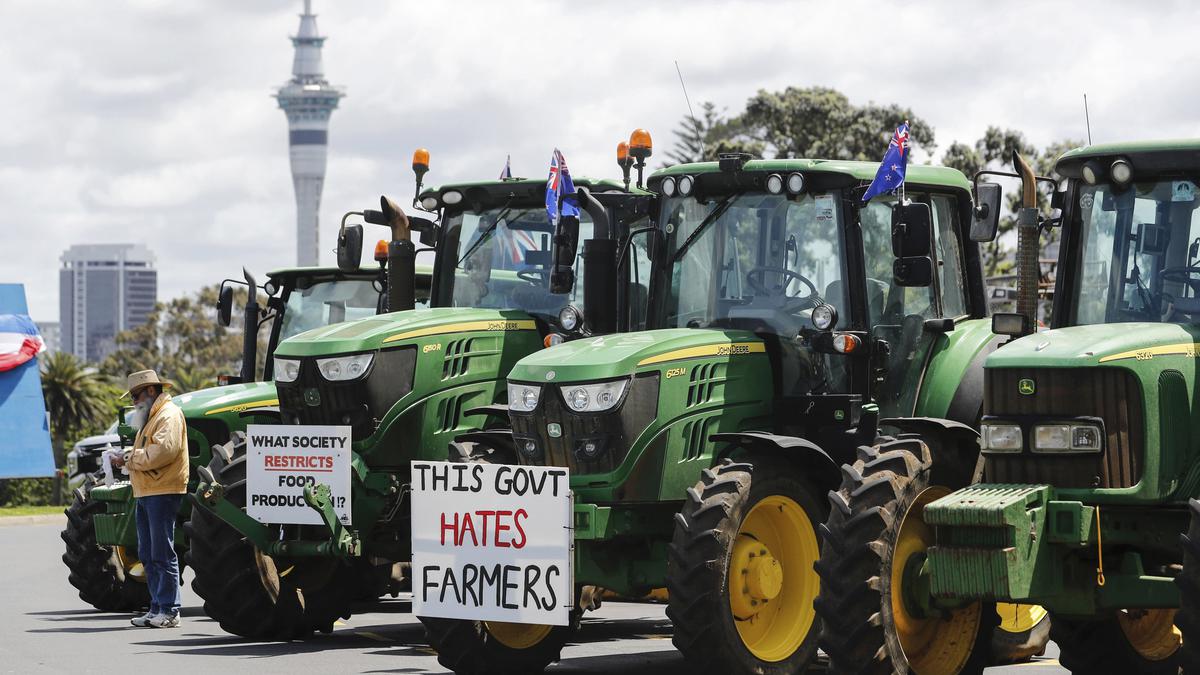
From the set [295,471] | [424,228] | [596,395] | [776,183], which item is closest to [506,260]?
[424,228]

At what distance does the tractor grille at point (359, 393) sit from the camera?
44.2ft

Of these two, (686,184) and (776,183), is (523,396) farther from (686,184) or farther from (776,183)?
(776,183)

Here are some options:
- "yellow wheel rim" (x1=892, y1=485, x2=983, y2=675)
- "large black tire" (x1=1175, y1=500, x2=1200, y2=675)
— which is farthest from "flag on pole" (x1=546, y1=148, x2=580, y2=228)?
"large black tire" (x1=1175, y1=500, x2=1200, y2=675)

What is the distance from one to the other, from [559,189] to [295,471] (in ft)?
8.88

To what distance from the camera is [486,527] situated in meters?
11.1

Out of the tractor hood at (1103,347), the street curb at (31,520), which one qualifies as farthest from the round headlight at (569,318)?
the street curb at (31,520)

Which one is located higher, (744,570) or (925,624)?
(744,570)

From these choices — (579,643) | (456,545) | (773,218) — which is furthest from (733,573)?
(579,643)

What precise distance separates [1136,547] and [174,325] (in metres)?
81.2

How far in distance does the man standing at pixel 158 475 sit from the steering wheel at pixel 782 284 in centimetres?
492

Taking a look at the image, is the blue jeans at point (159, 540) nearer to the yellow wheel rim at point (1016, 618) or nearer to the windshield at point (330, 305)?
the windshield at point (330, 305)

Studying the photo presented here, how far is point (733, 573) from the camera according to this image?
10664 millimetres

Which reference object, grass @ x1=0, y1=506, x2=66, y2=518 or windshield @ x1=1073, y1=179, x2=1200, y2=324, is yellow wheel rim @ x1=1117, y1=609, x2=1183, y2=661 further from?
grass @ x1=0, y1=506, x2=66, y2=518

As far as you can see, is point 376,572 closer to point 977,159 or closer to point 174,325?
point 977,159
